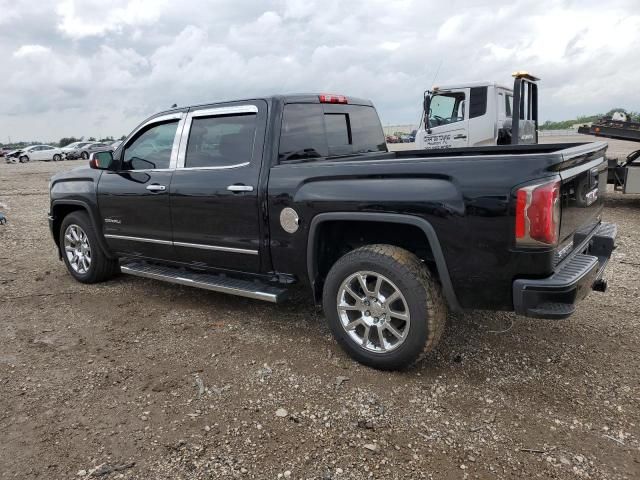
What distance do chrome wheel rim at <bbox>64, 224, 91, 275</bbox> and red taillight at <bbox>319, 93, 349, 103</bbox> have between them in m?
2.97

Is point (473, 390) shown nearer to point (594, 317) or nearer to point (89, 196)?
point (594, 317)

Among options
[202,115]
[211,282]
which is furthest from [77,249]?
[202,115]

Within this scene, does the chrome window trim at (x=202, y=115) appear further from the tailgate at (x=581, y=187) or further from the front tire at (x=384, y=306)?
the tailgate at (x=581, y=187)

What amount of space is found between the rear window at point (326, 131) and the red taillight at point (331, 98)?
0.14 ft

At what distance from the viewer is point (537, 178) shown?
8.93 feet

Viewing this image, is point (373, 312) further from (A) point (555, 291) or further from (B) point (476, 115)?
(B) point (476, 115)

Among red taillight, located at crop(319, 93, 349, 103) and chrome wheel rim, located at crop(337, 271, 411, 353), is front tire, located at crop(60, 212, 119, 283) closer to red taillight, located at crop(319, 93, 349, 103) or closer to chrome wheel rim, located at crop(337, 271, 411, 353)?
red taillight, located at crop(319, 93, 349, 103)

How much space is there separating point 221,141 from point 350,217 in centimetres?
147

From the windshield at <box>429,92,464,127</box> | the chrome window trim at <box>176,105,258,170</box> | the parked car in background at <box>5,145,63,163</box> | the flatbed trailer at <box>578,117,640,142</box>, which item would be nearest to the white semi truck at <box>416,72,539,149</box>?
the windshield at <box>429,92,464,127</box>

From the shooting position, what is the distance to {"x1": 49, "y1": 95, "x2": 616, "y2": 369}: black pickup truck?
2.84 m

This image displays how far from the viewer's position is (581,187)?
128 inches

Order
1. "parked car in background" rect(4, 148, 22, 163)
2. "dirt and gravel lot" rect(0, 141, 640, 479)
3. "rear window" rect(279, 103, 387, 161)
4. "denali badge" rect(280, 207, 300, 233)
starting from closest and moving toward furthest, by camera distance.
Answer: "dirt and gravel lot" rect(0, 141, 640, 479) < "denali badge" rect(280, 207, 300, 233) < "rear window" rect(279, 103, 387, 161) < "parked car in background" rect(4, 148, 22, 163)

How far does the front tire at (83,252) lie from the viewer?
211 inches

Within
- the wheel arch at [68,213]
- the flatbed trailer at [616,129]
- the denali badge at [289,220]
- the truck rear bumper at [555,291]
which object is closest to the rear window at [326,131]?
the denali badge at [289,220]
